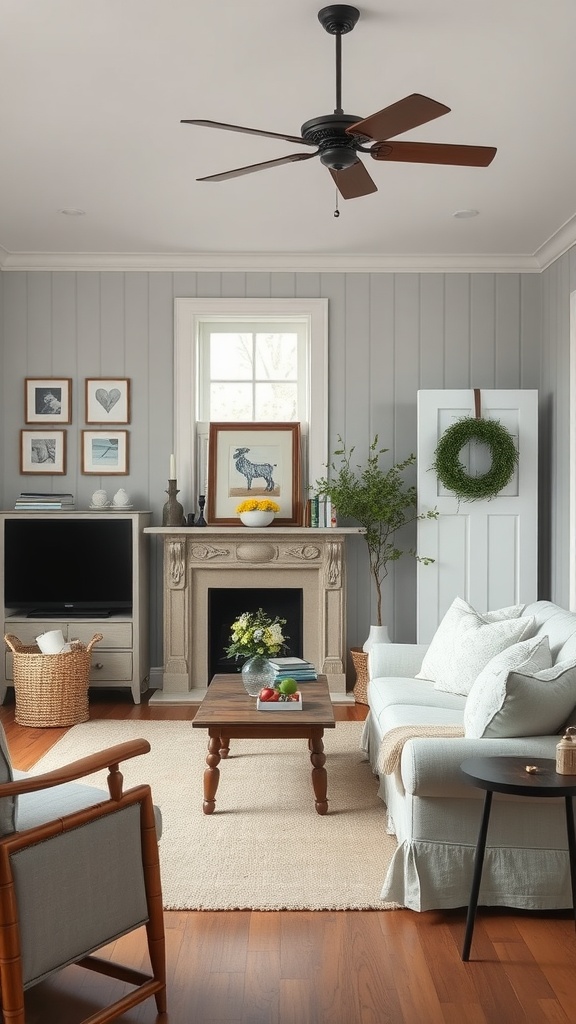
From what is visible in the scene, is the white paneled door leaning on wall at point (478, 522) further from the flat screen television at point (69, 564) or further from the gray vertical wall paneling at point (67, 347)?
the gray vertical wall paneling at point (67, 347)

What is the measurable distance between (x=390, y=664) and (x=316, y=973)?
2.12m

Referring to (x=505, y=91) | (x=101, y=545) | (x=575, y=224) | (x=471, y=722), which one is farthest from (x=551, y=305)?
(x=471, y=722)

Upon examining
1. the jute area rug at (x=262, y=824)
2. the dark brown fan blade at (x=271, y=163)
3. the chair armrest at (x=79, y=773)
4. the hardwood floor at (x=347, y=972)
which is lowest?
the hardwood floor at (x=347, y=972)

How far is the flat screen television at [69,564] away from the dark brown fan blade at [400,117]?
12.0 feet

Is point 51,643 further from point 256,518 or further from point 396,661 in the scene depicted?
point 396,661

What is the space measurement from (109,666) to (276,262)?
294 cm

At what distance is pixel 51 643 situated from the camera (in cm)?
556

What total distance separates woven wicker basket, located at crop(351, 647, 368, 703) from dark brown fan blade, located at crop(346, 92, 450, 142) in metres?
3.62

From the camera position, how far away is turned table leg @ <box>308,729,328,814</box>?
3.83 m

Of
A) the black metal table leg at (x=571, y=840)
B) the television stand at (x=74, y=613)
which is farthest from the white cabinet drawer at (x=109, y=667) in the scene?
the black metal table leg at (x=571, y=840)

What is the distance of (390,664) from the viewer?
4.59 m

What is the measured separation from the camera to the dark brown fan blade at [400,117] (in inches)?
103

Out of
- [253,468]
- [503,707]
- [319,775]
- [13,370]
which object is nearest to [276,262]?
[253,468]

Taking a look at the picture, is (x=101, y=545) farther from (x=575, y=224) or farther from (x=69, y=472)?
(x=575, y=224)
